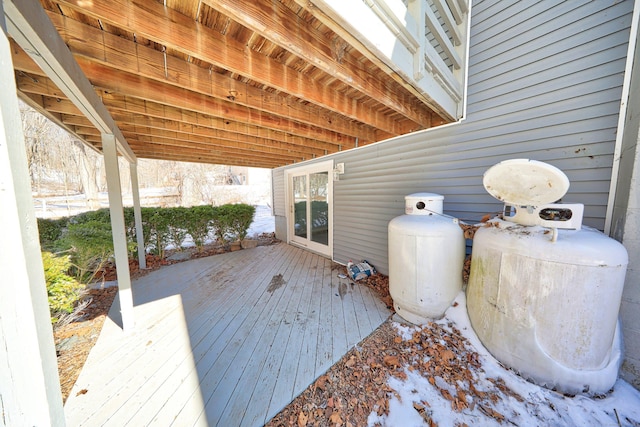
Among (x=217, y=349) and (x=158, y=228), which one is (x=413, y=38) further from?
(x=158, y=228)

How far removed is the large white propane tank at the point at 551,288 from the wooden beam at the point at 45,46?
2.74m

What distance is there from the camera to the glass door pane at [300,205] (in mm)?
5488

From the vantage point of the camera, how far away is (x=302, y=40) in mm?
1406

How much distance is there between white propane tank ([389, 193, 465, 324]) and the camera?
2131 mm

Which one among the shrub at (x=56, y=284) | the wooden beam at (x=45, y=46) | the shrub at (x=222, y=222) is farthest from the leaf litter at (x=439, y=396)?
the shrub at (x=222, y=222)

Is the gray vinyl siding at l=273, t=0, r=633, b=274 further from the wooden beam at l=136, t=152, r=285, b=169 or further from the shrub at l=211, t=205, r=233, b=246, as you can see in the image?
the wooden beam at l=136, t=152, r=285, b=169

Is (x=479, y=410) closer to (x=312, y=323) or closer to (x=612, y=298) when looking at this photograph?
(x=612, y=298)

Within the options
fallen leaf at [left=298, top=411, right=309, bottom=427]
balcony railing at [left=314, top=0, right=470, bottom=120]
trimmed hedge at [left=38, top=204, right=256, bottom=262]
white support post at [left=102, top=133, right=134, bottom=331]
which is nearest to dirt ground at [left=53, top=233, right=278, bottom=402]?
white support post at [left=102, top=133, right=134, bottom=331]

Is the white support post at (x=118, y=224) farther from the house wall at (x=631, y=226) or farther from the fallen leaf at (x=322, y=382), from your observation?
the house wall at (x=631, y=226)

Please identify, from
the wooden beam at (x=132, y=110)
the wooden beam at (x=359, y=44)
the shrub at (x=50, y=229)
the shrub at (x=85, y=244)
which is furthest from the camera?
the shrub at (x=50, y=229)

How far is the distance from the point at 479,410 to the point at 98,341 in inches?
133

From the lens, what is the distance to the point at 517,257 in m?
1.63

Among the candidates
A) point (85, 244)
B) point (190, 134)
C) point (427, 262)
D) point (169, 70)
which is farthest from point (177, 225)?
point (427, 262)

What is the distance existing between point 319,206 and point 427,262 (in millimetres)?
3184
